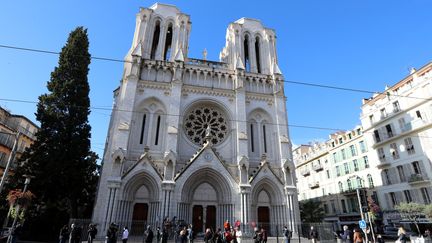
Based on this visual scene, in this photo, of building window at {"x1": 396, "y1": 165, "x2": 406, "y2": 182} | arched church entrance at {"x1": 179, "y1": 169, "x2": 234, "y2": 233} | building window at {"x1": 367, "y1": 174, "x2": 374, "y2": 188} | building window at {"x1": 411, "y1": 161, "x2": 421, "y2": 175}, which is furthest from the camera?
building window at {"x1": 367, "y1": 174, "x2": 374, "y2": 188}

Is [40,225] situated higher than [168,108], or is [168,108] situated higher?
[168,108]

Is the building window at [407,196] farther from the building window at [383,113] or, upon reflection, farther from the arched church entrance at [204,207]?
the arched church entrance at [204,207]

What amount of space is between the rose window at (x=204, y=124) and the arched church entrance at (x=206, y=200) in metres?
3.68

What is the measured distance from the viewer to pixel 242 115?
79.0 ft

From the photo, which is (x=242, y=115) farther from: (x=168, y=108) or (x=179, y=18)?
(x=179, y=18)

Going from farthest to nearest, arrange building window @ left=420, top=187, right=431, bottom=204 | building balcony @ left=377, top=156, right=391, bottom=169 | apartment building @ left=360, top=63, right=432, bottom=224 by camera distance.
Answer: building balcony @ left=377, top=156, right=391, bottom=169 < apartment building @ left=360, top=63, right=432, bottom=224 < building window @ left=420, top=187, right=431, bottom=204

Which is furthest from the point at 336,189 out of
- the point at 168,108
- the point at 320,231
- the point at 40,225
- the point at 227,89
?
the point at 40,225

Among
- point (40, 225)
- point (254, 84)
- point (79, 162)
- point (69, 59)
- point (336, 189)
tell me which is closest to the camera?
point (40, 225)

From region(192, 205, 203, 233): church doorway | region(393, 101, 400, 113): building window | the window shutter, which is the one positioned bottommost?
region(192, 205, 203, 233): church doorway

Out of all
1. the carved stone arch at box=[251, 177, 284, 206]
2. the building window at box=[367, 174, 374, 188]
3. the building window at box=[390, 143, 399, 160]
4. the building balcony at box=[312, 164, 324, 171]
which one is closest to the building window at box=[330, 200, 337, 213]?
the building balcony at box=[312, 164, 324, 171]

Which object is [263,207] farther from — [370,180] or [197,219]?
[370,180]

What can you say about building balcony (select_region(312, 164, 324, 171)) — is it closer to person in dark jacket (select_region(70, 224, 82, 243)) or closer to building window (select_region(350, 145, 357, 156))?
building window (select_region(350, 145, 357, 156))

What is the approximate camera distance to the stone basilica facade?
19625 millimetres

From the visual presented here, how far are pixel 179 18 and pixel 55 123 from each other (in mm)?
16479
